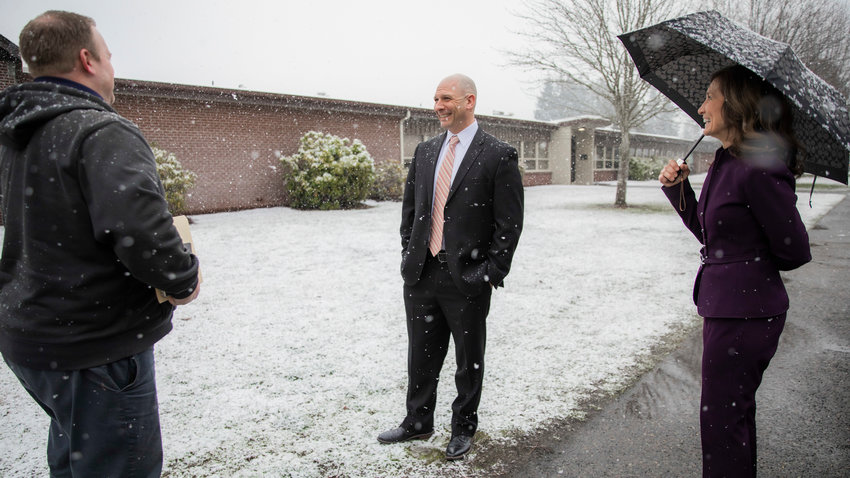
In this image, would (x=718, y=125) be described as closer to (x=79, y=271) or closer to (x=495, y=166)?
(x=495, y=166)

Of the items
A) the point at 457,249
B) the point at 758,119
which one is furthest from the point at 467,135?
the point at 758,119

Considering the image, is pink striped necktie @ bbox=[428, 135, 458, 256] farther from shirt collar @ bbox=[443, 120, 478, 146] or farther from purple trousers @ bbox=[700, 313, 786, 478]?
purple trousers @ bbox=[700, 313, 786, 478]

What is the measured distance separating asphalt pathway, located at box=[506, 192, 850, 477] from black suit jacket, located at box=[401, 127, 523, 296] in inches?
41.5

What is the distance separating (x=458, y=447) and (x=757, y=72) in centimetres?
220

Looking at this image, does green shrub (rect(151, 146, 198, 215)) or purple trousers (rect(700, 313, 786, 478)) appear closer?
purple trousers (rect(700, 313, 786, 478))

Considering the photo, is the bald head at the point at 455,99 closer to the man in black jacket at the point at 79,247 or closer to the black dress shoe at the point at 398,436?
the man in black jacket at the point at 79,247

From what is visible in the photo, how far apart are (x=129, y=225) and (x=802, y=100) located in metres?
2.38

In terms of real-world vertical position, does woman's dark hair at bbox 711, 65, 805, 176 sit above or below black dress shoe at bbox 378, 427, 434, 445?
above

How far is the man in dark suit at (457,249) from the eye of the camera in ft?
8.52

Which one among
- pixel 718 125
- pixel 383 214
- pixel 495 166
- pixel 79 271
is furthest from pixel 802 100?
pixel 383 214

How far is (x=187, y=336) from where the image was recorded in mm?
4684

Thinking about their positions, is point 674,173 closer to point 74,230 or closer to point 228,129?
point 74,230

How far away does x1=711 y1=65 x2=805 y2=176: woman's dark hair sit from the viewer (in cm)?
192

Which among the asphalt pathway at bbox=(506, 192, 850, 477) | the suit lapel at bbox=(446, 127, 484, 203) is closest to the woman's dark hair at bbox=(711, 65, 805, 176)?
the suit lapel at bbox=(446, 127, 484, 203)
